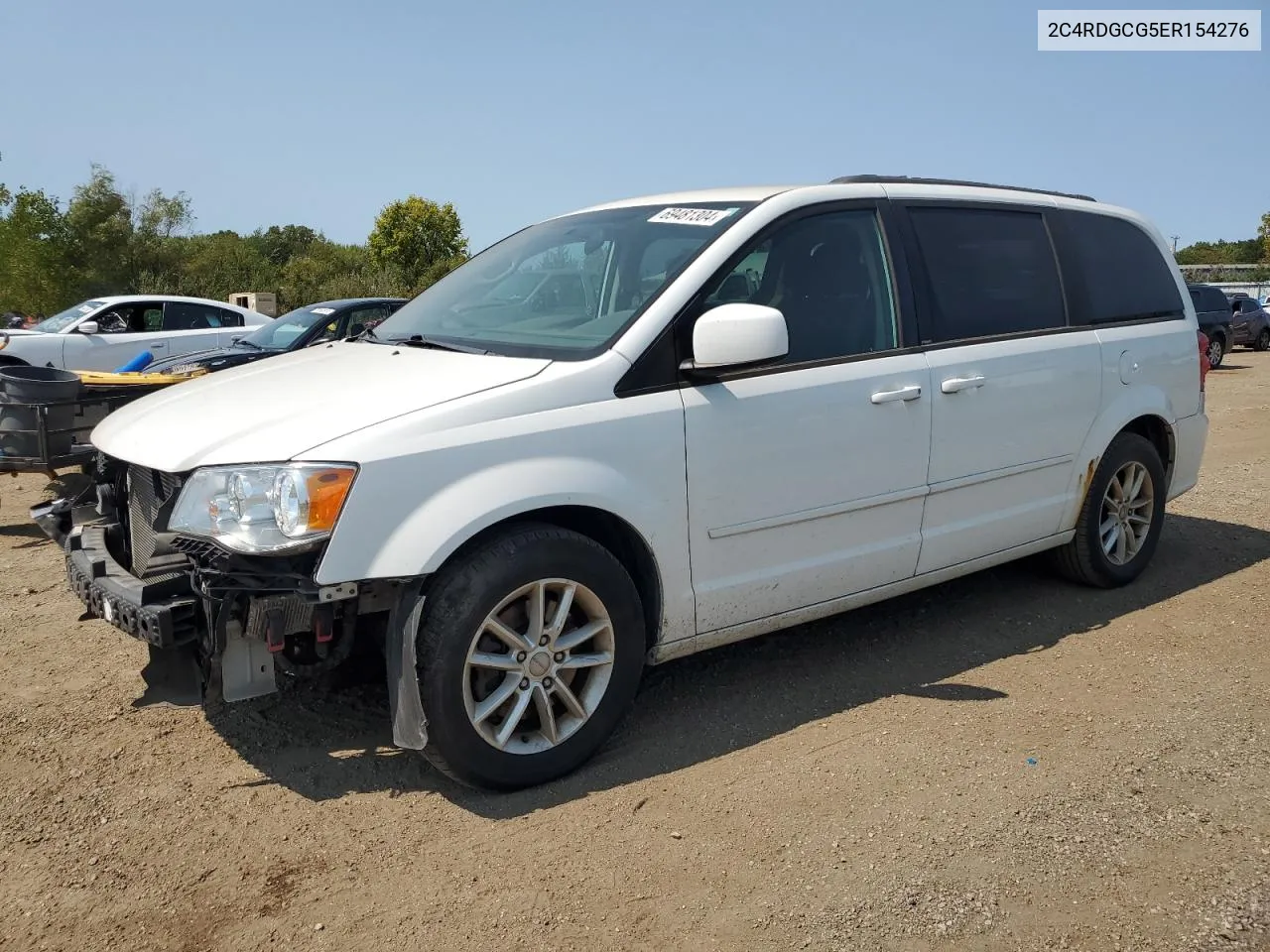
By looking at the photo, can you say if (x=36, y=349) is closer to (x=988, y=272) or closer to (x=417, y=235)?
(x=988, y=272)

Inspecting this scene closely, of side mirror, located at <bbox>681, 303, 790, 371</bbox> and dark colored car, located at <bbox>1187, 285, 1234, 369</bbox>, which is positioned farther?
dark colored car, located at <bbox>1187, 285, 1234, 369</bbox>

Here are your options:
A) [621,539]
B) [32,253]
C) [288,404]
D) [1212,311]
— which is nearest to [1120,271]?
[621,539]

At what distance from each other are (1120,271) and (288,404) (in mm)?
4177

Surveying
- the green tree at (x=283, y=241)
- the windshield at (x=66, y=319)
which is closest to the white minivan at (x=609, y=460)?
the windshield at (x=66, y=319)

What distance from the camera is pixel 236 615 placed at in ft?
10.2

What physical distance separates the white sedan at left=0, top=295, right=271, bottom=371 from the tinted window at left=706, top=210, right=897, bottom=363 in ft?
37.4

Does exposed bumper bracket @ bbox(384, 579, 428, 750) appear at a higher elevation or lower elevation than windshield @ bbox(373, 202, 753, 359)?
lower

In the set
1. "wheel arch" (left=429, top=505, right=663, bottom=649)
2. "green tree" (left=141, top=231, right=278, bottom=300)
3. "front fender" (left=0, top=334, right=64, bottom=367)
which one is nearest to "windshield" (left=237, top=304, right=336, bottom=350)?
"front fender" (left=0, top=334, right=64, bottom=367)

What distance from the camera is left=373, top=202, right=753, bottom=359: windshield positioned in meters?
3.78

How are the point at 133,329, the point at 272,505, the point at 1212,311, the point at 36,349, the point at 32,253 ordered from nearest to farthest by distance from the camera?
the point at 272,505
the point at 36,349
the point at 133,329
the point at 1212,311
the point at 32,253

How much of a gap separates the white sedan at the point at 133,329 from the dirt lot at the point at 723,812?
9857mm

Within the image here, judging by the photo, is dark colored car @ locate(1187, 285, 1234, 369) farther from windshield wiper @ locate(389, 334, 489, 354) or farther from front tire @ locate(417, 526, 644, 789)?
front tire @ locate(417, 526, 644, 789)

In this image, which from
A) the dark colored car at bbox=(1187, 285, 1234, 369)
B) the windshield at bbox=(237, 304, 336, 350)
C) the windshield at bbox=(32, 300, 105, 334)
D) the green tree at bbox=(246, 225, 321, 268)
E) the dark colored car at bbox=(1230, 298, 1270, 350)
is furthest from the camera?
the green tree at bbox=(246, 225, 321, 268)

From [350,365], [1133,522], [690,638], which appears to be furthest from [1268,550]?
[350,365]
